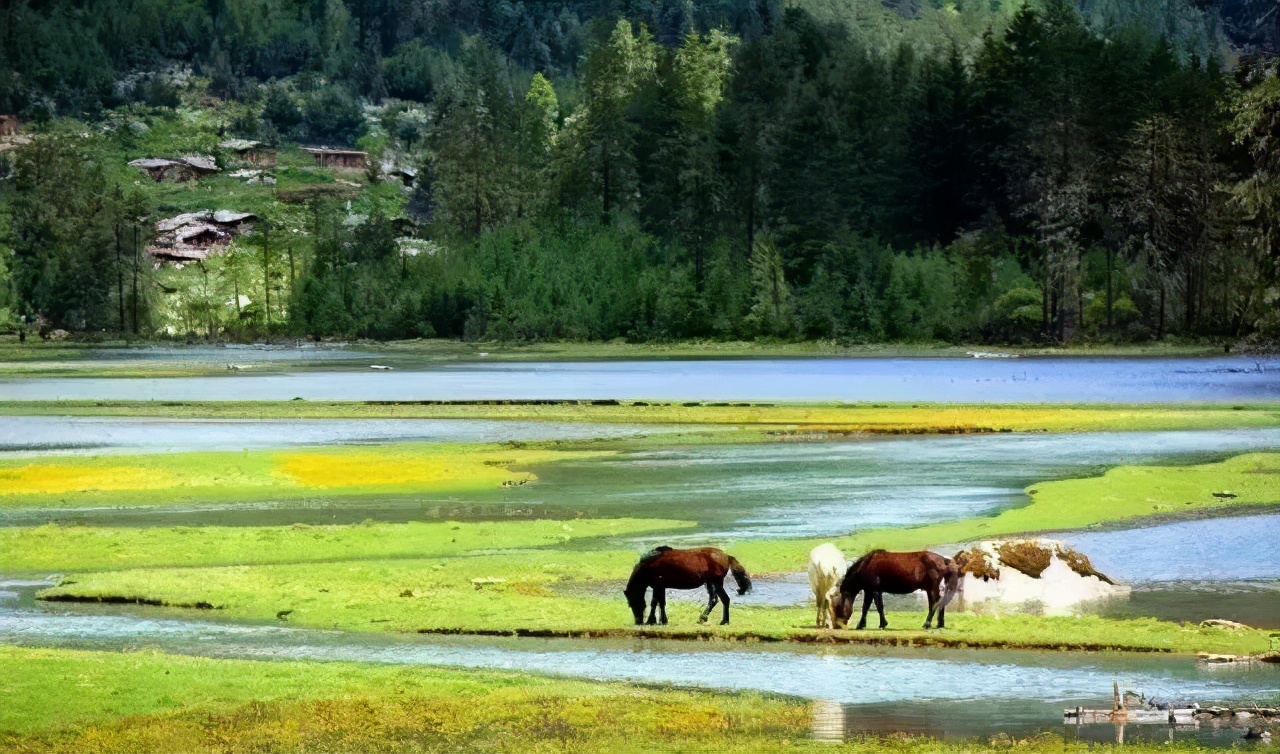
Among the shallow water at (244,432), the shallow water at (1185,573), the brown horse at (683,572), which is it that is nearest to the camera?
the brown horse at (683,572)

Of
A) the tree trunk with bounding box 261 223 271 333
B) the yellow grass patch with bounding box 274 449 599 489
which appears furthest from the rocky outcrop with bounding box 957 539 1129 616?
the tree trunk with bounding box 261 223 271 333

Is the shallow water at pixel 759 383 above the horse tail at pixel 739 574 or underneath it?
underneath

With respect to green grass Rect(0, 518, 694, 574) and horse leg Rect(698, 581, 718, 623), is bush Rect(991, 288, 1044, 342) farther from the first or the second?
horse leg Rect(698, 581, 718, 623)

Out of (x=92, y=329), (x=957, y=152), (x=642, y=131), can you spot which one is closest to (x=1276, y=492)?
(x=957, y=152)

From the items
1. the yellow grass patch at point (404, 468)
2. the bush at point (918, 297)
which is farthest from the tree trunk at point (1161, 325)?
the yellow grass patch at point (404, 468)

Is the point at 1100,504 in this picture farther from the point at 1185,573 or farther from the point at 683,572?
the point at 683,572

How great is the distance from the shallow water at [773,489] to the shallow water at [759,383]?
24.9 metres

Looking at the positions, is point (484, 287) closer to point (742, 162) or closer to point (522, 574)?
point (742, 162)

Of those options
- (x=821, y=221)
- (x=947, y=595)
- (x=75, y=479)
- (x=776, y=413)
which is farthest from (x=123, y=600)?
(x=821, y=221)

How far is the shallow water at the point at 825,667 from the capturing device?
69.7 ft

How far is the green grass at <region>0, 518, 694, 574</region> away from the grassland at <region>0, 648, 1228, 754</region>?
11503 millimetres

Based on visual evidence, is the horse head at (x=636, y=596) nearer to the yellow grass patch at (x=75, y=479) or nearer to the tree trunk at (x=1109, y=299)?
the yellow grass patch at (x=75, y=479)

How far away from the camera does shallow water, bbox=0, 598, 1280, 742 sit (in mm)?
21250

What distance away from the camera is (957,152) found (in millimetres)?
162000
